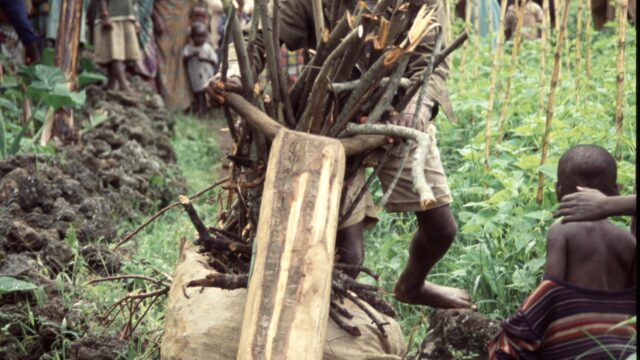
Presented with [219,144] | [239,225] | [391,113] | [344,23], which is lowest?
[219,144]

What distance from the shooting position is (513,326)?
9.84ft

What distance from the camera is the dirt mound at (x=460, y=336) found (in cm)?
395

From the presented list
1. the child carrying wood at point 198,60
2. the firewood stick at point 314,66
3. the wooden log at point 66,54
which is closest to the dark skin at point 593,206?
the firewood stick at point 314,66

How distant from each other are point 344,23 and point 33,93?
15.7 ft

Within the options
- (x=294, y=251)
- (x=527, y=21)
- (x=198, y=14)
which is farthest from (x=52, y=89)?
(x=527, y=21)

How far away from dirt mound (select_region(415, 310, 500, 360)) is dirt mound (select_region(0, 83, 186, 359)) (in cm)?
124

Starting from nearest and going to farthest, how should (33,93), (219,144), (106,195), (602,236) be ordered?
(602,236) < (106,195) < (33,93) < (219,144)

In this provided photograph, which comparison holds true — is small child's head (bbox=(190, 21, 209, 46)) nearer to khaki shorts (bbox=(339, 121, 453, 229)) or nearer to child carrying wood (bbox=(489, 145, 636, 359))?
khaki shorts (bbox=(339, 121, 453, 229))

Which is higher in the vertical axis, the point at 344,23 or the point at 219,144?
the point at 344,23

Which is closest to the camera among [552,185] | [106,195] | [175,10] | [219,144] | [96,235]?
[552,185]

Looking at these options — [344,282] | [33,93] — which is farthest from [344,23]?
[33,93]

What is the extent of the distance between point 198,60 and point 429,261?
9.10 metres

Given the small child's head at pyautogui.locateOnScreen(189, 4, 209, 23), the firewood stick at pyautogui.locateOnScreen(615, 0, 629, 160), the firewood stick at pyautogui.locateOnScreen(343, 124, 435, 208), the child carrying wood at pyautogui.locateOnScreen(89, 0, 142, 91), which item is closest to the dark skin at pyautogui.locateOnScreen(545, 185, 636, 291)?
the firewood stick at pyautogui.locateOnScreen(343, 124, 435, 208)

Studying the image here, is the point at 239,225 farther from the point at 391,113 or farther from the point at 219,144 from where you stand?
the point at 219,144
